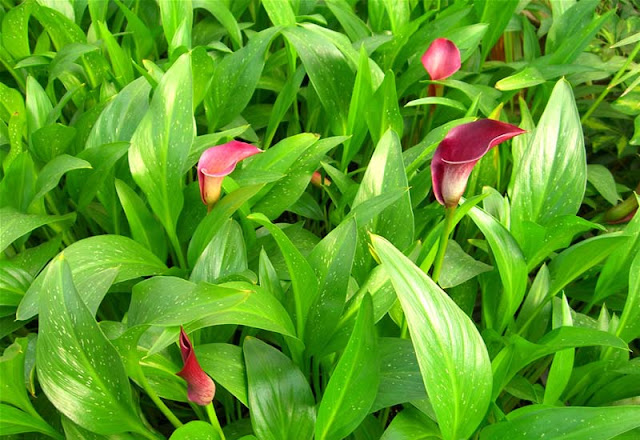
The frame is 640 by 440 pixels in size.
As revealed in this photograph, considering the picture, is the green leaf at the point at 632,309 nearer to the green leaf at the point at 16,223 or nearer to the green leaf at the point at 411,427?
the green leaf at the point at 411,427

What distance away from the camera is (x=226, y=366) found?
2.18 feet

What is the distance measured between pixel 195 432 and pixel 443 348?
243 millimetres

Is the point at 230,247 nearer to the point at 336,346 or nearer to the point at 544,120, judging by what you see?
the point at 336,346

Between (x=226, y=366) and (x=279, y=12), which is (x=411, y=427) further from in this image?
(x=279, y=12)

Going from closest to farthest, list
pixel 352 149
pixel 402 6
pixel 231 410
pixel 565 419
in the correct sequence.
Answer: pixel 565 419 < pixel 231 410 < pixel 352 149 < pixel 402 6

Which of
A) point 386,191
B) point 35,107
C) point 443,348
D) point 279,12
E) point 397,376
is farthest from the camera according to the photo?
point 279,12

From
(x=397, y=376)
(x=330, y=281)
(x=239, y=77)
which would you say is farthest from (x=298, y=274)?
(x=239, y=77)

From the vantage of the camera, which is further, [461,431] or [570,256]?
[570,256]

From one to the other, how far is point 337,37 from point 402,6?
24 centimetres

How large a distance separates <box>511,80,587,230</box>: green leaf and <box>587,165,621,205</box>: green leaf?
0.28 m

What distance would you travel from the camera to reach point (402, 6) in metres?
1.15

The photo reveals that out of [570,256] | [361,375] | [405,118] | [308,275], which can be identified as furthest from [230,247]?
[405,118]

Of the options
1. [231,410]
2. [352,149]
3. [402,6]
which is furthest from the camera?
[402,6]

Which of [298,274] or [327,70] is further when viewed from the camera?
[327,70]
